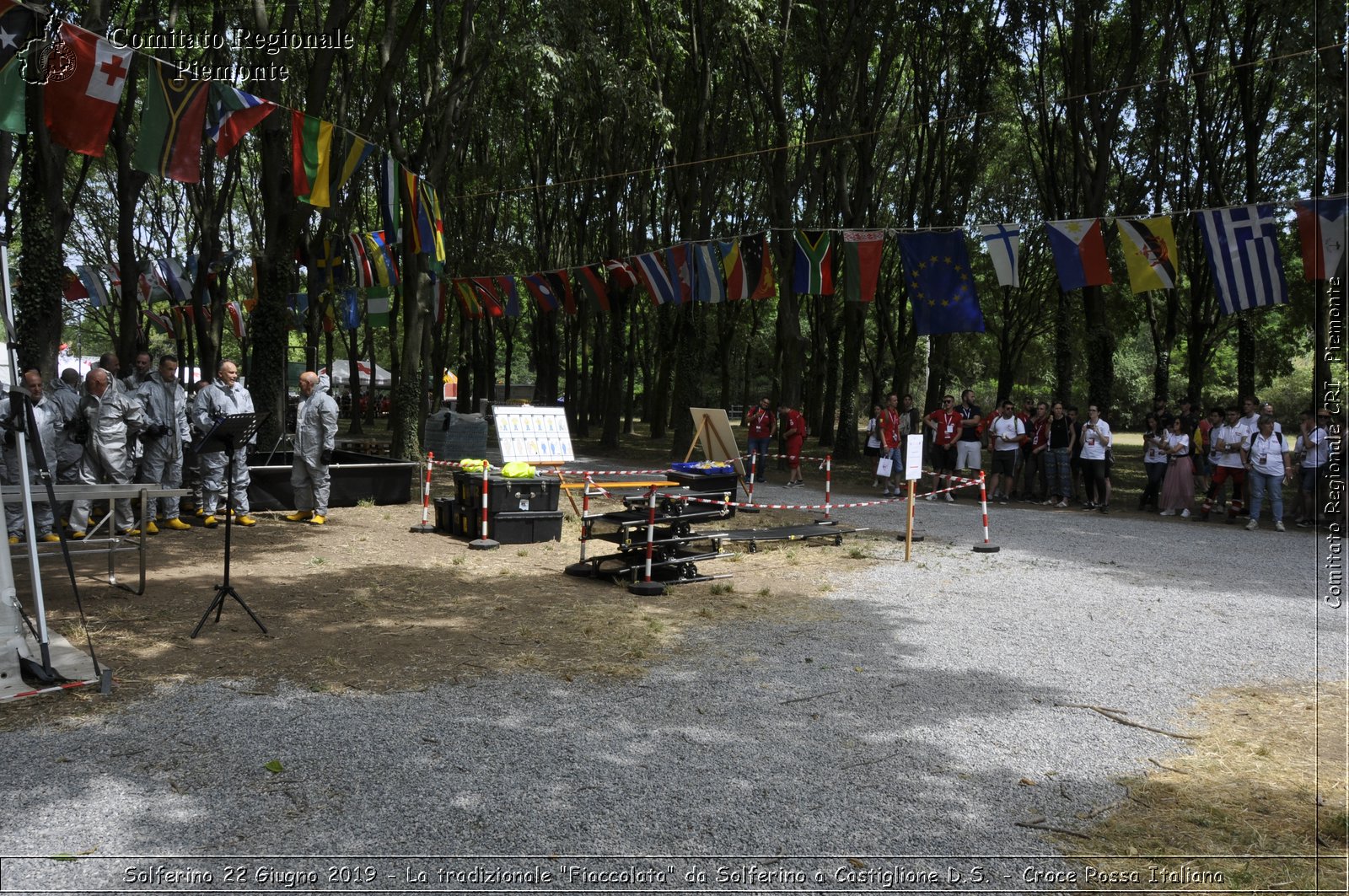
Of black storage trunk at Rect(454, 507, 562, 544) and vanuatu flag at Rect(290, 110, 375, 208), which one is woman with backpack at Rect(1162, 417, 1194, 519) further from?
vanuatu flag at Rect(290, 110, 375, 208)

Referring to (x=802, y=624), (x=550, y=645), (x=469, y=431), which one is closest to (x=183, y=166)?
(x=550, y=645)

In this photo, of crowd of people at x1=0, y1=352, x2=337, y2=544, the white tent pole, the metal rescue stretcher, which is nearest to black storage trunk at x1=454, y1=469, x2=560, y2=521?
crowd of people at x1=0, y1=352, x2=337, y2=544

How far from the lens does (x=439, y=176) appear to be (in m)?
19.7

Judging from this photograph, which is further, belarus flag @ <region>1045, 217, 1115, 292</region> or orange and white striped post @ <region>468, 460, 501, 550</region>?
belarus flag @ <region>1045, 217, 1115, 292</region>

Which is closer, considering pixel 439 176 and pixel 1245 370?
pixel 439 176

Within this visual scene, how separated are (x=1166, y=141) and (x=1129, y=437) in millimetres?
32030

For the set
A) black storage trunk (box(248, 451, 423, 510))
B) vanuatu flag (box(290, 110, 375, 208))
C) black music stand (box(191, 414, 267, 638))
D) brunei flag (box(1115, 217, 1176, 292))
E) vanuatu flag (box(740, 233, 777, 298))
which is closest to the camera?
black music stand (box(191, 414, 267, 638))

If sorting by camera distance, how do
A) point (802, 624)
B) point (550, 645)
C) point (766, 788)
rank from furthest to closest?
point (802, 624), point (550, 645), point (766, 788)

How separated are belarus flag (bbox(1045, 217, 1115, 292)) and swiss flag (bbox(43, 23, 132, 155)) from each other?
14056 millimetres

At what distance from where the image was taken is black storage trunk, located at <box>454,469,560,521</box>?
12.8 m

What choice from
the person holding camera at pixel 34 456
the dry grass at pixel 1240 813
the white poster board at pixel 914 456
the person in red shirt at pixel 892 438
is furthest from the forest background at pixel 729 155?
the dry grass at pixel 1240 813

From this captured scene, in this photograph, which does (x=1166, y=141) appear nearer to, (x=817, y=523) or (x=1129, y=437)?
(x=817, y=523)

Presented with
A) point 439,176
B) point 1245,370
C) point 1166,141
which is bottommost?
point 1245,370

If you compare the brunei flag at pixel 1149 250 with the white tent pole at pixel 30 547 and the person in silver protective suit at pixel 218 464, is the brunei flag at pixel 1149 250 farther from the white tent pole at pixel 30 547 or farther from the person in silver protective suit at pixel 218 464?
the white tent pole at pixel 30 547
